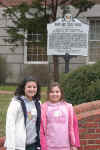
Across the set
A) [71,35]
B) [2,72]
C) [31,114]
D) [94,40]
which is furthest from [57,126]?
[94,40]

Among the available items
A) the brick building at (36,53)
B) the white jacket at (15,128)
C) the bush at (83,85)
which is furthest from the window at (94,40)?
the white jacket at (15,128)

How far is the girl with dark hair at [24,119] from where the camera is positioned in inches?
150

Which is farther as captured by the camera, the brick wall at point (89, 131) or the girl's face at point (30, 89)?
the brick wall at point (89, 131)

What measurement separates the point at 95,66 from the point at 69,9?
11555 mm

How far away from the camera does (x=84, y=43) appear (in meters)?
10.2

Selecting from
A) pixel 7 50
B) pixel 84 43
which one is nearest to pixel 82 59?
pixel 7 50

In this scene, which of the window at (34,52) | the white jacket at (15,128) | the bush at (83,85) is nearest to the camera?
the white jacket at (15,128)

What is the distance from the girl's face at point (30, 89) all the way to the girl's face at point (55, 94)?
0.20m

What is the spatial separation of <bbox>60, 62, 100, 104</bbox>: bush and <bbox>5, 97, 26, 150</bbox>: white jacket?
313cm

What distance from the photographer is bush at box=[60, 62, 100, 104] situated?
6852mm

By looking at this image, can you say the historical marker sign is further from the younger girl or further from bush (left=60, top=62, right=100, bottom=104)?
the younger girl

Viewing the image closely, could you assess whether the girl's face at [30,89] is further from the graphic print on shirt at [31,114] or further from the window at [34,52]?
the window at [34,52]

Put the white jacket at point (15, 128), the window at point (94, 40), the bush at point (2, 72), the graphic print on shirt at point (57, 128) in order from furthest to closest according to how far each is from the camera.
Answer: the window at point (94, 40)
the bush at point (2, 72)
the graphic print on shirt at point (57, 128)
the white jacket at point (15, 128)

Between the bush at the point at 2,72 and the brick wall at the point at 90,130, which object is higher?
the brick wall at the point at 90,130
